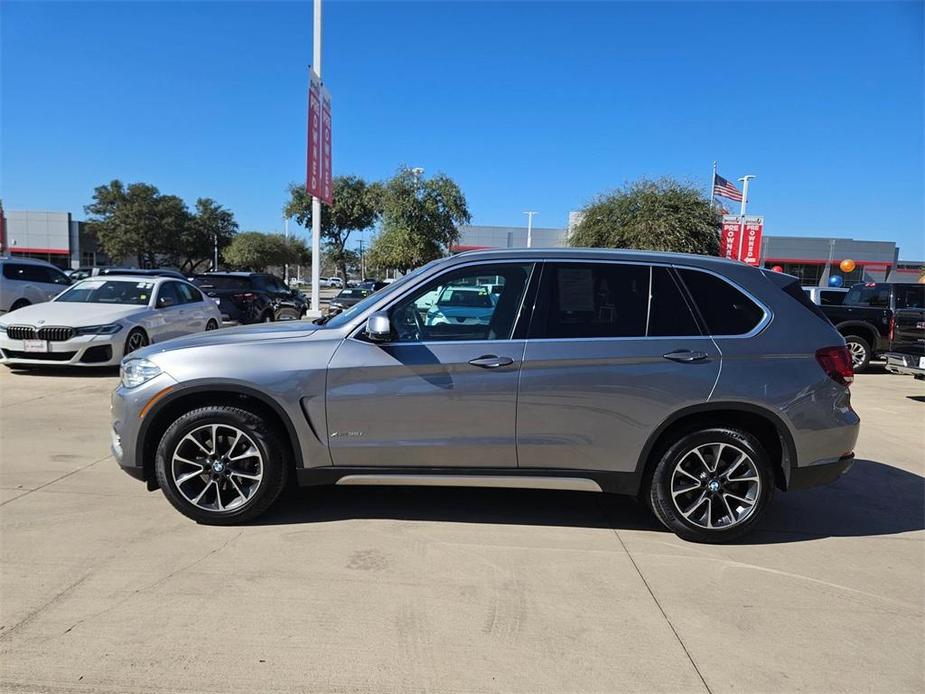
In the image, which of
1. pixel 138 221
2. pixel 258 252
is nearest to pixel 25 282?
pixel 138 221

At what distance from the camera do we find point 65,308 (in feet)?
30.9

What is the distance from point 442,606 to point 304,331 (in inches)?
76.8

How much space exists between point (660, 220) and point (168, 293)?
54.8 feet

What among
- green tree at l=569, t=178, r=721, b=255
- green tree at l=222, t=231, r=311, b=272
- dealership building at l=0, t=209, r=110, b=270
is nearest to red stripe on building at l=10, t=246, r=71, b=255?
dealership building at l=0, t=209, r=110, b=270

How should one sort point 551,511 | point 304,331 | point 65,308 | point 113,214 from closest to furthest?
point 304,331, point 551,511, point 65,308, point 113,214

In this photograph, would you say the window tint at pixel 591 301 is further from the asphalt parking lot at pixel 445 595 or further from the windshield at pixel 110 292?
the windshield at pixel 110 292

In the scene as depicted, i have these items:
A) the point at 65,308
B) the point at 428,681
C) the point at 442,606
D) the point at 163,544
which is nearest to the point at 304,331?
the point at 163,544

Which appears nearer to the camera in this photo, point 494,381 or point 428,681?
point 428,681

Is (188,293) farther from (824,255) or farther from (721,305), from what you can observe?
(824,255)

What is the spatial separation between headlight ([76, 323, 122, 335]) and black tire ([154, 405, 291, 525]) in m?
6.01

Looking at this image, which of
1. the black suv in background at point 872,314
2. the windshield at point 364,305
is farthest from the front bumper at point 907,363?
the windshield at point 364,305

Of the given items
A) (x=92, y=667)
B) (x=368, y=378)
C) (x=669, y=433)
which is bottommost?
(x=92, y=667)

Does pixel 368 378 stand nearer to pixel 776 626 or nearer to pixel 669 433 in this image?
pixel 669 433

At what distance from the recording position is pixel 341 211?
3831 centimetres
